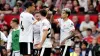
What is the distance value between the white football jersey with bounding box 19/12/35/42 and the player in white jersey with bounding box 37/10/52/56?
0.41 metres

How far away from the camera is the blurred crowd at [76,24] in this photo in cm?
1928

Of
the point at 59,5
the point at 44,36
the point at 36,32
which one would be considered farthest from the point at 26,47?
the point at 59,5

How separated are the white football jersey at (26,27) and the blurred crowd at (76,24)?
3.22 ft

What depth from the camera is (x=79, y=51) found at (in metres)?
19.2

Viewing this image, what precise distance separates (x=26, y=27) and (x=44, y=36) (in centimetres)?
96

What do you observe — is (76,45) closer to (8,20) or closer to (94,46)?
(94,46)

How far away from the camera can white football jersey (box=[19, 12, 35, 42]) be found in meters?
16.3

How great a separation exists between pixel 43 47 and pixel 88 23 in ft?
21.9

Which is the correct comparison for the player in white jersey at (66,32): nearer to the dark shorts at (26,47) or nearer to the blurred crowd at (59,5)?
the dark shorts at (26,47)

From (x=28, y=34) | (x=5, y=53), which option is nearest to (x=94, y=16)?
(x=5, y=53)

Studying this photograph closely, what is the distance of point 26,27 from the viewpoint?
16.4 meters

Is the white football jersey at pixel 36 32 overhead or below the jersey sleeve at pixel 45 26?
below

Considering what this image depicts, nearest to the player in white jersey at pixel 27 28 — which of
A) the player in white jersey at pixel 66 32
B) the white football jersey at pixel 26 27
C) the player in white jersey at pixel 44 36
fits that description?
the white football jersey at pixel 26 27

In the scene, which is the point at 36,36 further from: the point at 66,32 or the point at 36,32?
the point at 66,32
